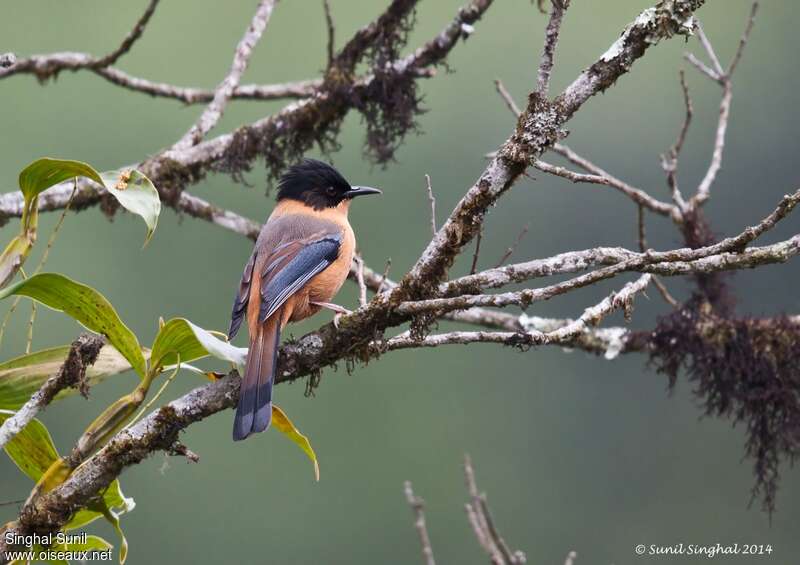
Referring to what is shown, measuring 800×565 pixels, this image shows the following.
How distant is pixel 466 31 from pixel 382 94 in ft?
1.97

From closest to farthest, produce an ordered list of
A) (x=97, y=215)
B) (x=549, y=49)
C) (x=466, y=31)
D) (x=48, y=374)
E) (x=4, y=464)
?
(x=549, y=49) < (x=48, y=374) < (x=466, y=31) < (x=4, y=464) < (x=97, y=215)

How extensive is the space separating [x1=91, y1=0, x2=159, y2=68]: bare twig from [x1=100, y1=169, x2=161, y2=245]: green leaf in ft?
8.11

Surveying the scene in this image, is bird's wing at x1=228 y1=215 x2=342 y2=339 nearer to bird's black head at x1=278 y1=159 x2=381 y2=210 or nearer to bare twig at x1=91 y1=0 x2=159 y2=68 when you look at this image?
bird's black head at x1=278 y1=159 x2=381 y2=210

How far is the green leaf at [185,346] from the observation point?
3.50 metres

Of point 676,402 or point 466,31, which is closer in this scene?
point 466,31

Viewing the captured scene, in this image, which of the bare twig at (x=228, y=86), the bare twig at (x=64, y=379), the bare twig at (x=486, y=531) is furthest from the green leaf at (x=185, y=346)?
the bare twig at (x=228, y=86)

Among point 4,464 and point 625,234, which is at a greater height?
point 625,234

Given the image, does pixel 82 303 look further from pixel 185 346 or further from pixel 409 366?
pixel 409 366

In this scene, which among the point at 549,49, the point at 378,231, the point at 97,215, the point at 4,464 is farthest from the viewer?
the point at 97,215

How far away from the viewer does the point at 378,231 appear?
639 inches

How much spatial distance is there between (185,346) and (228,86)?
10.1ft

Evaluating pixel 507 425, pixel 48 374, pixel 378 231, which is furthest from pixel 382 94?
pixel 507 425

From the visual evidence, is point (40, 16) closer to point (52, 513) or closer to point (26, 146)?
point (26, 146)

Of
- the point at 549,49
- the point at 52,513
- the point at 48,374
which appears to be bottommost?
the point at 52,513
